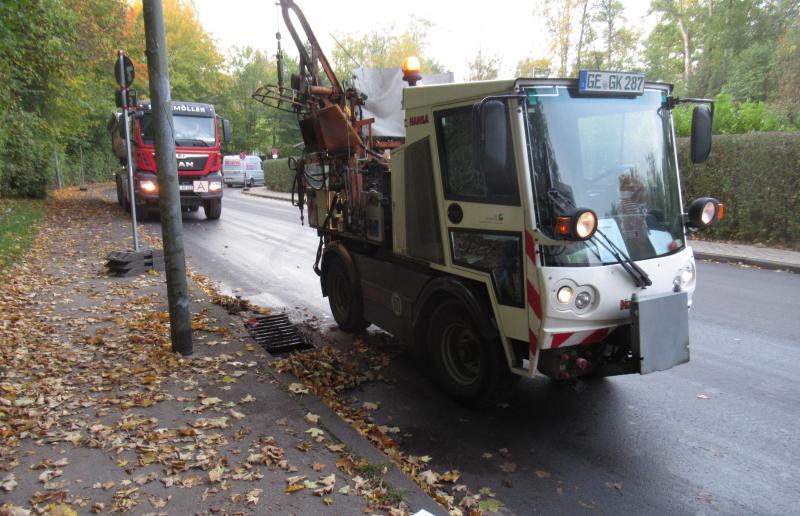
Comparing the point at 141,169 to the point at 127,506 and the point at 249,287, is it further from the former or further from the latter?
the point at 127,506

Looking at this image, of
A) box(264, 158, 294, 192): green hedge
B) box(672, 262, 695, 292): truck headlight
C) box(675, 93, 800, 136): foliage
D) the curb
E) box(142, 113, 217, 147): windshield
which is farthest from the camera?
box(264, 158, 294, 192): green hedge

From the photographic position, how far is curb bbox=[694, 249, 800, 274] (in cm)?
1037

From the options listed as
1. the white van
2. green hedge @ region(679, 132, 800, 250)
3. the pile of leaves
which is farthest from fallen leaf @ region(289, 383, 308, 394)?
the white van

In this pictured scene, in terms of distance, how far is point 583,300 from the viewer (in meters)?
3.82

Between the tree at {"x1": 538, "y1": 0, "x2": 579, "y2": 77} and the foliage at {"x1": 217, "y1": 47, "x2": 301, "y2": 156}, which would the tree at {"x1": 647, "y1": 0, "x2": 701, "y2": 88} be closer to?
the tree at {"x1": 538, "y1": 0, "x2": 579, "y2": 77}

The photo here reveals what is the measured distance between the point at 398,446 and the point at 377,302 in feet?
6.99

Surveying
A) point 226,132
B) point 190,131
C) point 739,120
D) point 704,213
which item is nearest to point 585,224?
point 704,213

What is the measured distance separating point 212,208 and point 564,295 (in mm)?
16520

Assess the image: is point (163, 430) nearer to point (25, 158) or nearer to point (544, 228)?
point (544, 228)

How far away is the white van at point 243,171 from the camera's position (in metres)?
40.2

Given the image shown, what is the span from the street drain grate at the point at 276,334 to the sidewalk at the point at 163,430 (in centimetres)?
26

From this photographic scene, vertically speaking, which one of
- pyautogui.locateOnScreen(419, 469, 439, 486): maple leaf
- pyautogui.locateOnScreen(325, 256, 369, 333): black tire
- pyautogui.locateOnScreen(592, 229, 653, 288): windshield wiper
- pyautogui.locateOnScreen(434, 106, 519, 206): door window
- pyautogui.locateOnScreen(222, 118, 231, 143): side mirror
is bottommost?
pyautogui.locateOnScreen(419, 469, 439, 486): maple leaf

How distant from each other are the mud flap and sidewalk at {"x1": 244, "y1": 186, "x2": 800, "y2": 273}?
8.11 meters

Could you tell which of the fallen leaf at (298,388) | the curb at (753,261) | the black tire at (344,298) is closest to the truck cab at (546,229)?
the fallen leaf at (298,388)
